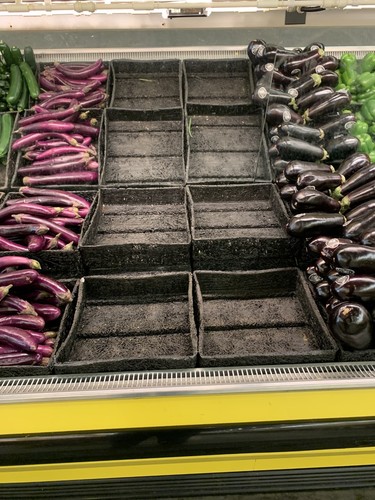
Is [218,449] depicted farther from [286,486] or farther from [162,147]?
[162,147]

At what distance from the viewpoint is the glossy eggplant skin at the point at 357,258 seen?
1442mm

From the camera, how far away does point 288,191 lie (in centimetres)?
201

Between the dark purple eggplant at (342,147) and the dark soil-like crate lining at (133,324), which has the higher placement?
the dark purple eggplant at (342,147)

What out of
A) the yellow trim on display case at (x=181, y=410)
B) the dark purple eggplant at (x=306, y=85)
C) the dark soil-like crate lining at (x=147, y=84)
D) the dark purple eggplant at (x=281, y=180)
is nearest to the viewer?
the yellow trim on display case at (x=181, y=410)

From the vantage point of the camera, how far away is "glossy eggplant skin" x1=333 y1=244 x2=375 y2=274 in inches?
56.8

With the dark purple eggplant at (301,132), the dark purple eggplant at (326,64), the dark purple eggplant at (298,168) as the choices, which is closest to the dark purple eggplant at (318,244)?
the dark purple eggplant at (298,168)

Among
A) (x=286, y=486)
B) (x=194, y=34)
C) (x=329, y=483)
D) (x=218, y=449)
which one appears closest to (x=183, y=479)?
(x=218, y=449)

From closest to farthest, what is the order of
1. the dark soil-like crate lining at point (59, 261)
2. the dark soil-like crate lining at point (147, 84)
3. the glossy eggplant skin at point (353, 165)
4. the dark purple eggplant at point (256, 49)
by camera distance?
the dark soil-like crate lining at point (59, 261) → the glossy eggplant skin at point (353, 165) → the dark purple eggplant at point (256, 49) → the dark soil-like crate lining at point (147, 84)

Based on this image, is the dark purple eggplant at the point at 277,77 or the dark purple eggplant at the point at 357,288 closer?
the dark purple eggplant at the point at 357,288

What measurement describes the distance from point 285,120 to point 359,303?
1198 mm

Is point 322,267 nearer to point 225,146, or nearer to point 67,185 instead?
point 225,146

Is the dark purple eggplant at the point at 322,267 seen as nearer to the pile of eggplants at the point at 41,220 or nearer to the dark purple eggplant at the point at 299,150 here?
the dark purple eggplant at the point at 299,150

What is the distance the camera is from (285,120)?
2252 millimetres

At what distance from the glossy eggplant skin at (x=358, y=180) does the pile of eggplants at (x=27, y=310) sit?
1.26 m
